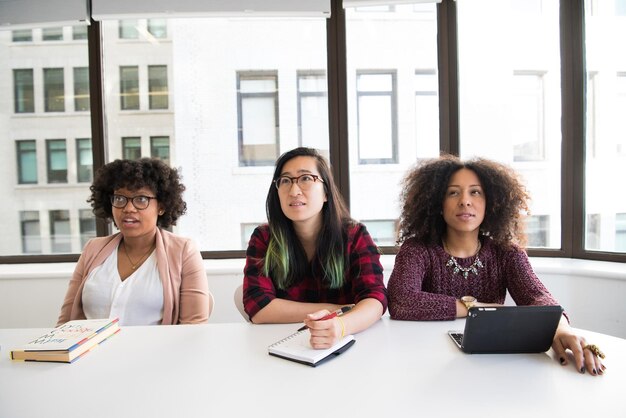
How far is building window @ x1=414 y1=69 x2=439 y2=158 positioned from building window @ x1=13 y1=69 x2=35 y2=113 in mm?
3012

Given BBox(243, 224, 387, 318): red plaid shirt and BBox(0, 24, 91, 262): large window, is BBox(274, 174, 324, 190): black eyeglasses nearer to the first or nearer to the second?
BBox(243, 224, 387, 318): red plaid shirt

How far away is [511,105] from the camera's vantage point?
3.01m

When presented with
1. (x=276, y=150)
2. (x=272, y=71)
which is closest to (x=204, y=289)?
(x=276, y=150)

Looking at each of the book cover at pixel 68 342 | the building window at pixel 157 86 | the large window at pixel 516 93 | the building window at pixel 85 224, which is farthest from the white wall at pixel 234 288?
the book cover at pixel 68 342

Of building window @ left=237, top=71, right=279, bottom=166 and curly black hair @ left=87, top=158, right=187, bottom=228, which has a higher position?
building window @ left=237, top=71, right=279, bottom=166

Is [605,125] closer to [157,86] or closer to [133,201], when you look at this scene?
[133,201]

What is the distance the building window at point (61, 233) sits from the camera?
130 inches

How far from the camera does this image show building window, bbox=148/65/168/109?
3.19 meters

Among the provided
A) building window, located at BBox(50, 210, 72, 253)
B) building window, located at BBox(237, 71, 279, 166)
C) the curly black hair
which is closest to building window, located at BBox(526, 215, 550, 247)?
building window, located at BBox(237, 71, 279, 166)

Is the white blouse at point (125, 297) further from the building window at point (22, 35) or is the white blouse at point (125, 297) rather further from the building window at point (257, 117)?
the building window at point (22, 35)

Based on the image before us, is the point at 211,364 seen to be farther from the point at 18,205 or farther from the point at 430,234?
the point at 18,205

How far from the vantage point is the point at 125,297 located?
1740 mm

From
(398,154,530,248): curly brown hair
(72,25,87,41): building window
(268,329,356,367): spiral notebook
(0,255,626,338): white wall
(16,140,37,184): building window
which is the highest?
(72,25,87,41): building window

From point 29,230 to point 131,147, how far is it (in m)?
1.07
